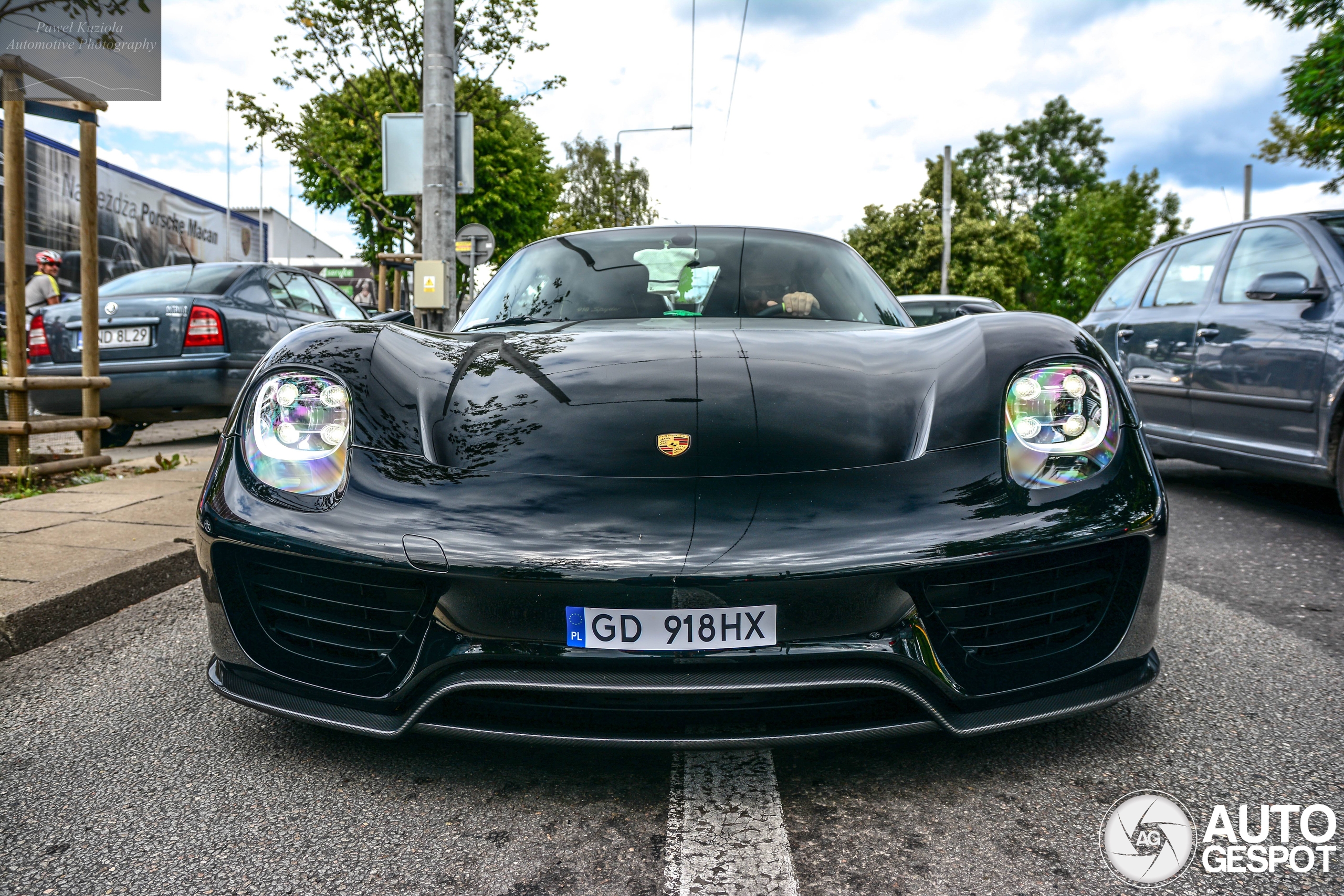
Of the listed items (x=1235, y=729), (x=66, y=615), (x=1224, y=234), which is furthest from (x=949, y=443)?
(x=1224, y=234)

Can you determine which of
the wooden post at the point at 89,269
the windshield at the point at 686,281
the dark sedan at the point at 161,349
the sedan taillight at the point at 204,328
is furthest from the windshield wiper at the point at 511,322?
the sedan taillight at the point at 204,328

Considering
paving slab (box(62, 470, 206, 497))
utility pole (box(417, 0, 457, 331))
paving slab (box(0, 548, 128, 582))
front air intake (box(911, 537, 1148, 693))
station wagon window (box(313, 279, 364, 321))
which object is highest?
utility pole (box(417, 0, 457, 331))

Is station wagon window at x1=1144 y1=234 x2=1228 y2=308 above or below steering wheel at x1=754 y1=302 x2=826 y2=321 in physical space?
above

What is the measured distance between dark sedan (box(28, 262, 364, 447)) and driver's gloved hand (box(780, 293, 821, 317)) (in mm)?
4397

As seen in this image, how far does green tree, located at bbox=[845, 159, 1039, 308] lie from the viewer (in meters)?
36.6

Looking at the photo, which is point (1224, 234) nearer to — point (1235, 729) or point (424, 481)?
point (1235, 729)

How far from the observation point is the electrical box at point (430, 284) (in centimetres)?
849

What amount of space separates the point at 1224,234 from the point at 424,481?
16.0 ft

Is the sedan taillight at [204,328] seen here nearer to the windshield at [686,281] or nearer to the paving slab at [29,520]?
the paving slab at [29,520]

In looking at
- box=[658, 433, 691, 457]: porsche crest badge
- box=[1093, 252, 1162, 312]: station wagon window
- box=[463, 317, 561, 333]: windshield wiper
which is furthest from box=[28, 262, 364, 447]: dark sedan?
box=[658, 433, 691, 457]: porsche crest badge

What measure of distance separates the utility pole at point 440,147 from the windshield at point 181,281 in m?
1.77

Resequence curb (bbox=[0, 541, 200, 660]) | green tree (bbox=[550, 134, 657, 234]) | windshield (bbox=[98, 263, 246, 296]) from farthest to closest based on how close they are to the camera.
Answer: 1. green tree (bbox=[550, 134, 657, 234])
2. windshield (bbox=[98, 263, 246, 296])
3. curb (bbox=[0, 541, 200, 660])

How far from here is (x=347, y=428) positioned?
1931 mm

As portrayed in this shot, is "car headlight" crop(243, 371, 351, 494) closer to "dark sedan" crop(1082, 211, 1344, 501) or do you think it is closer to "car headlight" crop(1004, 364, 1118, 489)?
"car headlight" crop(1004, 364, 1118, 489)
